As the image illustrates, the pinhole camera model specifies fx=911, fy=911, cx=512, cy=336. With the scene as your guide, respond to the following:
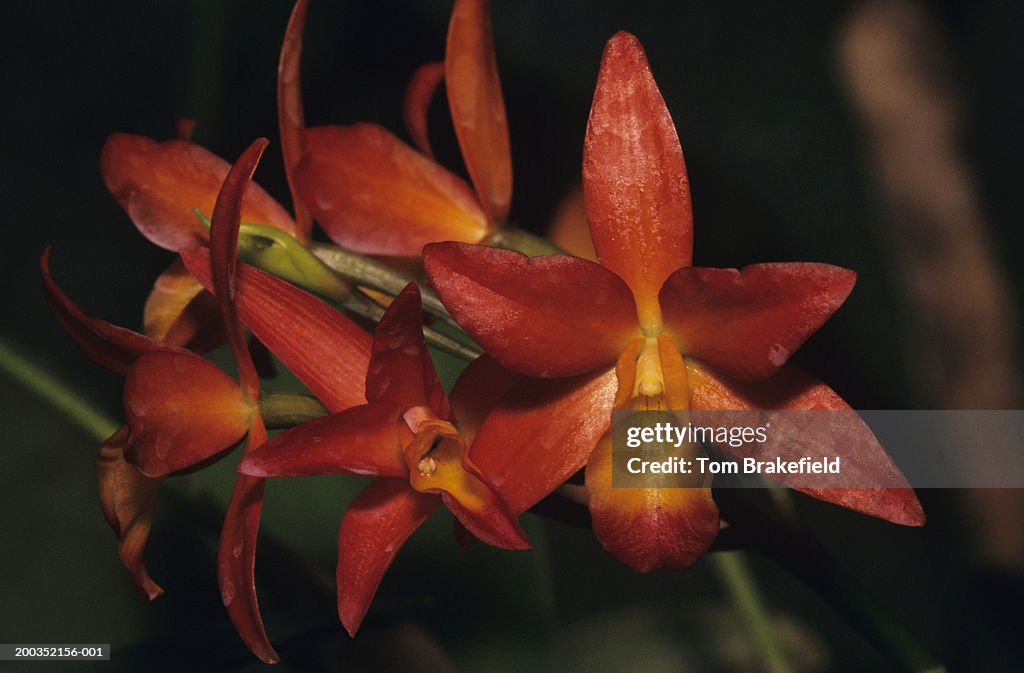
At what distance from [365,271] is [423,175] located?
2.6 inches

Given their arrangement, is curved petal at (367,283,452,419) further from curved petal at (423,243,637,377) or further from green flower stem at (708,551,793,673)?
green flower stem at (708,551,793,673)

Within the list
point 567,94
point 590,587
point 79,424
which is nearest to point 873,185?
point 567,94

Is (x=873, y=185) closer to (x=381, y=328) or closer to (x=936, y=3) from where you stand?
(x=936, y=3)

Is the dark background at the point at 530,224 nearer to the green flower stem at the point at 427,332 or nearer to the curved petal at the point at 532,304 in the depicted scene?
the green flower stem at the point at 427,332

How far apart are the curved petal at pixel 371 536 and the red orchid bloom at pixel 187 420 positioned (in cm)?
4

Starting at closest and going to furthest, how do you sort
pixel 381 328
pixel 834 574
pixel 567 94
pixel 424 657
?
pixel 381 328 < pixel 834 574 < pixel 424 657 < pixel 567 94

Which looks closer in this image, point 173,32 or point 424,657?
point 424,657

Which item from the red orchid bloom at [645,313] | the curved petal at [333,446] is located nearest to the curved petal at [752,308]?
the red orchid bloom at [645,313]

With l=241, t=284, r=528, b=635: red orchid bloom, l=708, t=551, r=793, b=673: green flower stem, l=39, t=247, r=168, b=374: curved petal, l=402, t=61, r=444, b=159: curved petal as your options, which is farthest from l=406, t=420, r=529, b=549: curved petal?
l=708, t=551, r=793, b=673: green flower stem

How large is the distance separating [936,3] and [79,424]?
80 centimetres

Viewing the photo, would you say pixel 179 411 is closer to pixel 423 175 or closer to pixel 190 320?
pixel 190 320

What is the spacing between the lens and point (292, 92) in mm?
442

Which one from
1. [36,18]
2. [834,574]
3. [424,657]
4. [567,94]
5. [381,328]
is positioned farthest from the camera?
[567,94]

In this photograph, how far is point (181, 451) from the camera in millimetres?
371
